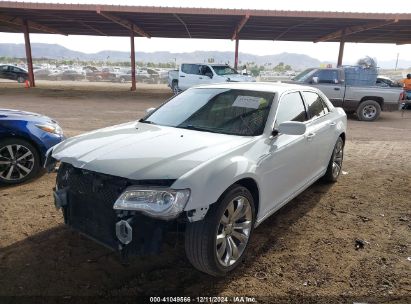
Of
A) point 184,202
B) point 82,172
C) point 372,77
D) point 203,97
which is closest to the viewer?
point 184,202

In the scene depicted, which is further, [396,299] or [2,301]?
[396,299]

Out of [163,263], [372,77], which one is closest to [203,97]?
[163,263]

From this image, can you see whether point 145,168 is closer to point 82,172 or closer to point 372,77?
point 82,172

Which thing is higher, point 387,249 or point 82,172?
point 82,172

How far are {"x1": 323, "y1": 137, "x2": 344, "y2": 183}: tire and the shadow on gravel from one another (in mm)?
2074

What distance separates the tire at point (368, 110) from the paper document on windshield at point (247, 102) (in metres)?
10.1

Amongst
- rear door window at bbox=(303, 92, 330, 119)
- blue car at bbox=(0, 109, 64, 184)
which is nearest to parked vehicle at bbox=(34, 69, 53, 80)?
blue car at bbox=(0, 109, 64, 184)

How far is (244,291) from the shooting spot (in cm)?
273

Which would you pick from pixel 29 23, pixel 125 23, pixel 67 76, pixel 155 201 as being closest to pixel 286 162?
pixel 155 201

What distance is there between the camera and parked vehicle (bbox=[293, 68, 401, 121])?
12.0 meters

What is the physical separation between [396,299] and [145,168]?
2.30 metres

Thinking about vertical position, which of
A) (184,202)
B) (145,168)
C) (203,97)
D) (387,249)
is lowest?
(387,249)

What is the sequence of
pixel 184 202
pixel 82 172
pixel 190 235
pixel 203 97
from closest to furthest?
pixel 184 202
pixel 190 235
pixel 82 172
pixel 203 97

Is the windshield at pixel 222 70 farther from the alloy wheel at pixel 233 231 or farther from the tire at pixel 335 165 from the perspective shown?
the alloy wheel at pixel 233 231
